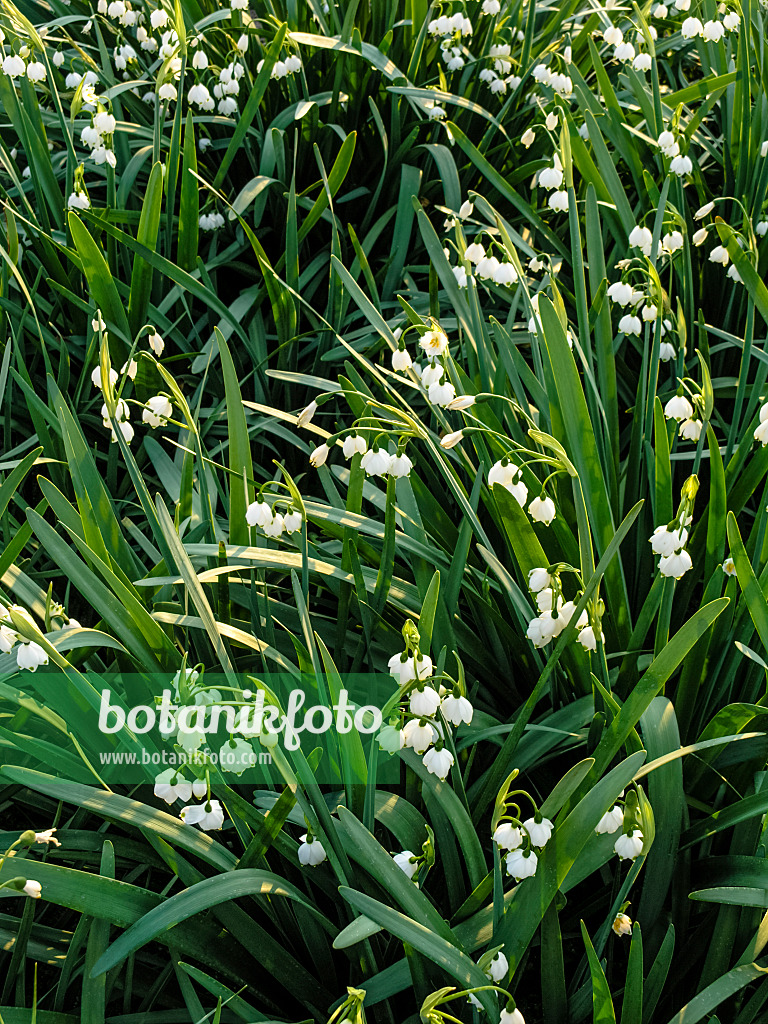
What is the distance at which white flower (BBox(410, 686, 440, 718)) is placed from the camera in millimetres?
1168

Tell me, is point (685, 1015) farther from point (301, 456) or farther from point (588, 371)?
point (301, 456)

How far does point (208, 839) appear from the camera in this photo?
51.3 inches

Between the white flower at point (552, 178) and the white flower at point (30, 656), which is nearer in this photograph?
the white flower at point (30, 656)

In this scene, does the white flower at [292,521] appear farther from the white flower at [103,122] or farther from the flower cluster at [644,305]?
the white flower at [103,122]

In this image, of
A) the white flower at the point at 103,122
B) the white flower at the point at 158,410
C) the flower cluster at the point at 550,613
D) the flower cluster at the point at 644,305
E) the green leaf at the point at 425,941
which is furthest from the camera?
the white flower at the point at 103,122

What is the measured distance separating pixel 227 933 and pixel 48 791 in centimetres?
34

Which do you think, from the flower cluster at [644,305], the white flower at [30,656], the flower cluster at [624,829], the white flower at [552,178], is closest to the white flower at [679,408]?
the flower cluster at [644,305]

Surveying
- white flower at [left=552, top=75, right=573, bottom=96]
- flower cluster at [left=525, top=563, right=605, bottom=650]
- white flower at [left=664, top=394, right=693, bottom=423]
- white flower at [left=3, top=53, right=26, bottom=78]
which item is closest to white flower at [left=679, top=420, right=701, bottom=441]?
white flower at [left=664, top=394, right=693, bottom=423]

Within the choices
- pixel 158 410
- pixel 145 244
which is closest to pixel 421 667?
pixel 158 410

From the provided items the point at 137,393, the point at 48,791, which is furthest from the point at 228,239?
the point at 48,791

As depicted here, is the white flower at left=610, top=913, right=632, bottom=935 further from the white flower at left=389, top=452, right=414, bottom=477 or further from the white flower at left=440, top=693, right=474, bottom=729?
the white flower at left=389, top=452, right=414, bottom=477

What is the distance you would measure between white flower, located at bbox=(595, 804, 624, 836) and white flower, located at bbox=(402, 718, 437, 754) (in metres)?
0.24

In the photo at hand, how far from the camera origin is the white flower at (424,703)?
117 cm

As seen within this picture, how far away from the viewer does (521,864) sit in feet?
3.77
